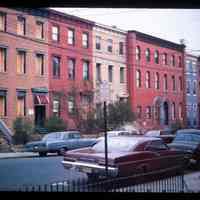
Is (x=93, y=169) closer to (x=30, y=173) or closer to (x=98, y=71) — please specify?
(x=30, y=173)

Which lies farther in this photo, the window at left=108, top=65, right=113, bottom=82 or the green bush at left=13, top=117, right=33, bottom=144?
the window at left=108, top=65, right=113, bottom=82

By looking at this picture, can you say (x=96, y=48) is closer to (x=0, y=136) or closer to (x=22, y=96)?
(x=22, y=96)

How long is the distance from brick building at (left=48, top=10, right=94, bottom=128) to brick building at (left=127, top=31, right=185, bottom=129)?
2.38ft

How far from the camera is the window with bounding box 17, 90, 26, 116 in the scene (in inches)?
310

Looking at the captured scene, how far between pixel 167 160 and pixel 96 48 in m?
2.11

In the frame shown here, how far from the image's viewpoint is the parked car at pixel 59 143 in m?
7.73

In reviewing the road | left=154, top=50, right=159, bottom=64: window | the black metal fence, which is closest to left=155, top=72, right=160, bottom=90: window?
left=154, top=50, right=159, bottom=64: window

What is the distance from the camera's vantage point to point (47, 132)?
7840 millimetres

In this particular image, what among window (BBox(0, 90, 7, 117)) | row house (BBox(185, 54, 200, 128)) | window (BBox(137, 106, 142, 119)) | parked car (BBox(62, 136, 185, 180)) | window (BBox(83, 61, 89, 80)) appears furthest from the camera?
row house (BBox(185, 54, 200, 128))

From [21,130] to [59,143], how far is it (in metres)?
0.61

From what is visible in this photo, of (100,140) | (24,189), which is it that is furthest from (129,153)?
(24,189)

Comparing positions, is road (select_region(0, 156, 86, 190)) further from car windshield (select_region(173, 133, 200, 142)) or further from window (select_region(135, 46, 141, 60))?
window (select_region(135, 46, 141, 60))

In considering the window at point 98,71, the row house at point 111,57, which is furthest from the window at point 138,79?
the window at point 98,71

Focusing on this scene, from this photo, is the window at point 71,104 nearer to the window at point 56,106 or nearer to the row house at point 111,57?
the window at point 56,106
